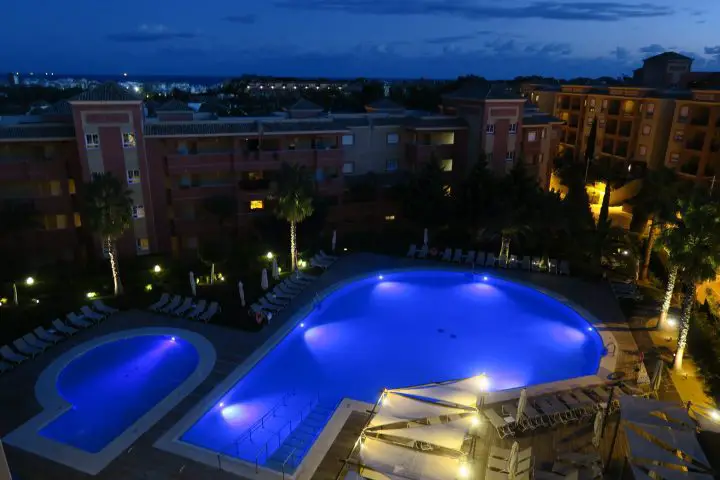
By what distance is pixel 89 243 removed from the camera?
28516 mm

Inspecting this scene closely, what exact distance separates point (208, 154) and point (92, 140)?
20.1 feet

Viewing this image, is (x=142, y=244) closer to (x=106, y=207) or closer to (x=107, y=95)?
(x=106, y=207)

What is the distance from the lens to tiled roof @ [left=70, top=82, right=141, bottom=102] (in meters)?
25.6

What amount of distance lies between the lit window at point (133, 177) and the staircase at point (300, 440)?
698 inches

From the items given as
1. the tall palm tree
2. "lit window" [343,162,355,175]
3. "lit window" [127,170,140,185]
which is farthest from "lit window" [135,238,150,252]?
the tall palm tree

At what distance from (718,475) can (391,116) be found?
96.7 feet

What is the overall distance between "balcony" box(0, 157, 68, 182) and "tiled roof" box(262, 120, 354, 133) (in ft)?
37.4

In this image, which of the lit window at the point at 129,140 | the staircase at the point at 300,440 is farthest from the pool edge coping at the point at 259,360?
the lit window at the point at 129,140

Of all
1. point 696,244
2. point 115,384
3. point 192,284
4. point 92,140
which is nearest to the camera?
point 696,244

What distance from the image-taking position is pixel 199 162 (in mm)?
29516

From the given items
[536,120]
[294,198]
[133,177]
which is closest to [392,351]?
[294,198]

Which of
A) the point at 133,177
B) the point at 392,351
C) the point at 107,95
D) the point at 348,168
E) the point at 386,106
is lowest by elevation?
the point at 392,351

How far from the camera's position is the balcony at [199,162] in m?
29.0

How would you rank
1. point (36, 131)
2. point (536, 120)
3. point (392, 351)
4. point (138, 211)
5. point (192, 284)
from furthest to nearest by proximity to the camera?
point (536, 120)
point (138, 211)
point (36, 131)
point (192, 284)
point (392, 351)
